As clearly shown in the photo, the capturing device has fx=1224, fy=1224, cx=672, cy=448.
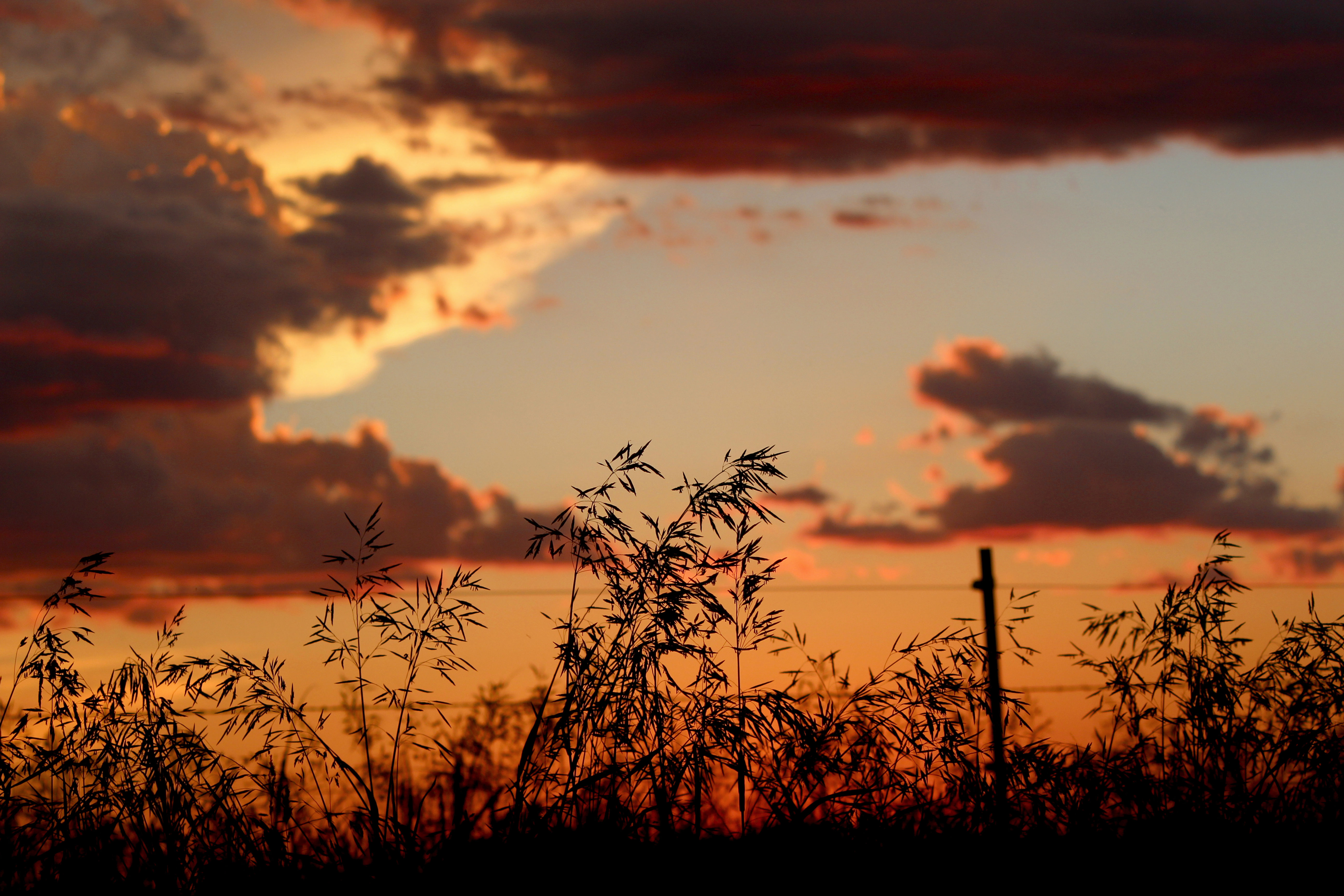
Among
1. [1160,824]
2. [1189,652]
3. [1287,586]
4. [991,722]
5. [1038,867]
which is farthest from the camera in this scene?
[1287,586]

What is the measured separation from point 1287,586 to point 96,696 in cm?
646

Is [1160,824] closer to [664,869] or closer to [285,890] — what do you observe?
[664,869]

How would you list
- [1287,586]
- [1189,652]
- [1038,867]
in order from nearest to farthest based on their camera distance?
[1038,867] < [1189,652] < [1287,586]

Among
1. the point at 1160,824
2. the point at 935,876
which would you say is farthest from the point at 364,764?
the point at 1160,824

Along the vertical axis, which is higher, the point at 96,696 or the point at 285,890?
the point at 96,696

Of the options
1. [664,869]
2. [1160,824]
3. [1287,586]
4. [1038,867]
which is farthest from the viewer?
[1287,586]

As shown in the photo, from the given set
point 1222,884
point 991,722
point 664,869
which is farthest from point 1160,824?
point 664,869

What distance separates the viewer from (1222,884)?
4754 mm

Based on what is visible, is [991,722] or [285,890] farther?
[991,722]

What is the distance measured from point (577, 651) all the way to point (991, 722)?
2.17 meters

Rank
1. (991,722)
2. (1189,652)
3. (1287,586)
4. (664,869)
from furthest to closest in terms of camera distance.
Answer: (1287,586), (1189,652), (991,722), (664,869)

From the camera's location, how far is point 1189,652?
645 centimetres

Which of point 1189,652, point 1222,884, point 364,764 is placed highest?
point 1189,652

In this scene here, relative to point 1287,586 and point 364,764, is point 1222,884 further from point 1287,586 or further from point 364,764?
point 364,764
